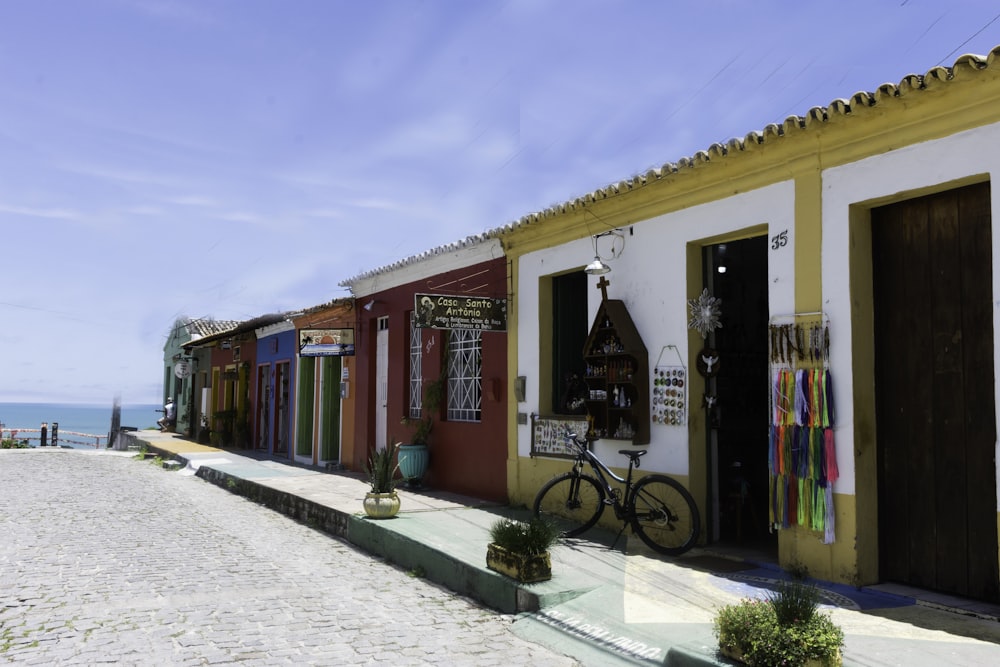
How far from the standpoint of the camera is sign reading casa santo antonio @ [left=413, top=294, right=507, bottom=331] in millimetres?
9242

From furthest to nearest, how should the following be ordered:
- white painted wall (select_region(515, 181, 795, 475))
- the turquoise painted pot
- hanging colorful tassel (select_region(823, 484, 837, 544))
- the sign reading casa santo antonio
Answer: the turquoise painted pot → the sign reading casa santo antonio → white painted wall (select_region(515, 181, 795, 475)) → hanging colorful tassel (select_region(823, 484, 837, 544))

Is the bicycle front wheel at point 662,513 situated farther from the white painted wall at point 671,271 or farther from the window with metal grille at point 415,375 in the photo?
the window with metal grille at point 415,375

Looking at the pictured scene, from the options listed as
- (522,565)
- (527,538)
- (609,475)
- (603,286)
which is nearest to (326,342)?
(603,286)

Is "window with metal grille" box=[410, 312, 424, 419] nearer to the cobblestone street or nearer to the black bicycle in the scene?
the cobblestone street

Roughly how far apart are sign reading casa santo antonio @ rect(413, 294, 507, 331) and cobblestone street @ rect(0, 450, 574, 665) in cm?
269

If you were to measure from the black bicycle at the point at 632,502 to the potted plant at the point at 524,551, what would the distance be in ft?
4.43

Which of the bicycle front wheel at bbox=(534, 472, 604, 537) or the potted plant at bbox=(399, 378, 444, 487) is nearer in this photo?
the bicycle front wheel at bbox=(534, 472, 604, 537)

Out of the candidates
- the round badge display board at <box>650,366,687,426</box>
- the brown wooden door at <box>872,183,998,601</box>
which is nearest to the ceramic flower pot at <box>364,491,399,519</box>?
the round badge display board at <box>650,366,687,426</box>

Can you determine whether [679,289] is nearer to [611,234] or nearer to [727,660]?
[611,234]

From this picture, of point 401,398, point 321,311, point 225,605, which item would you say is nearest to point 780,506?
point 225,605

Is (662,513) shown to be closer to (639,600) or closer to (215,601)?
(639,600)

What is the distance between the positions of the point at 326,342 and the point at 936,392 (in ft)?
34.2

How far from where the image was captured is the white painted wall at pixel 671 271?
6.57 m

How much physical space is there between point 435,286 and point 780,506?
21.9 feet
